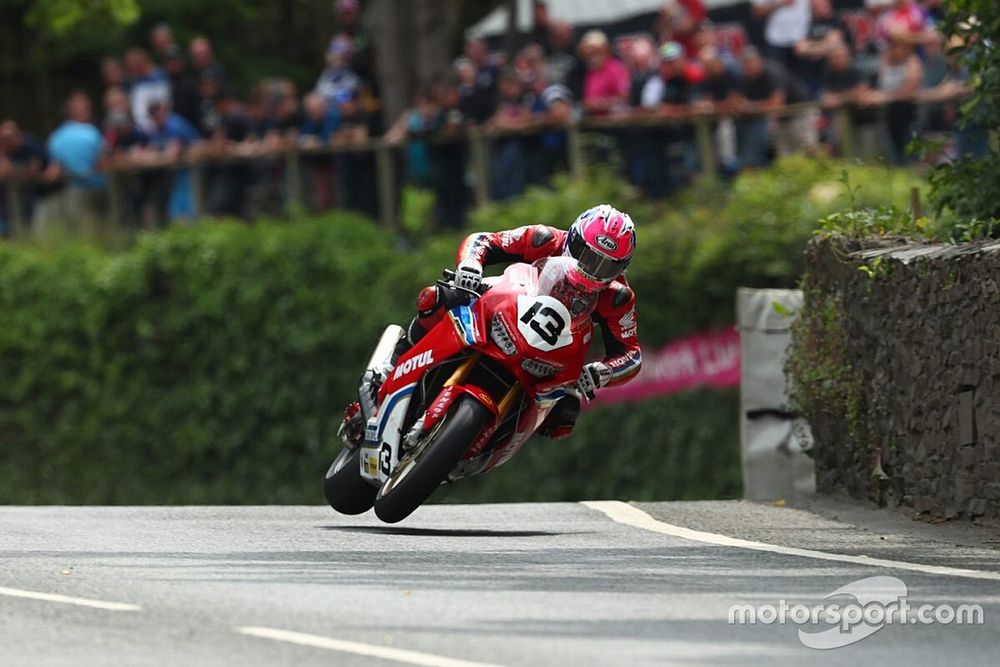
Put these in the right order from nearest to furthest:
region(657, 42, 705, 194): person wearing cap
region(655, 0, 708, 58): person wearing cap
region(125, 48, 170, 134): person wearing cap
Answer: region(657, 42, 705, 194): person wearing cap < region(655, 0, 708, 58): person wearing cap < region(125, 48, 170, 134): person wearing cap

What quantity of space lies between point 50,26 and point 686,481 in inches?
411

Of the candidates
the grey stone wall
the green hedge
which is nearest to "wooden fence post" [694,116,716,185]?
the green hedge

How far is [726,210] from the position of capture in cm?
1912

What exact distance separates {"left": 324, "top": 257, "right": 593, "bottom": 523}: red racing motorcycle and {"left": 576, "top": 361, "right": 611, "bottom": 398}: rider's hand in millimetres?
43

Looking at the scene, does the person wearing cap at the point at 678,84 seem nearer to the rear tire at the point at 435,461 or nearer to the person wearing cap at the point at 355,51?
the person wearing cap at the point at 355,51

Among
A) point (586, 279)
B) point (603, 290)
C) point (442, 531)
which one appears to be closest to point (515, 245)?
point (603, 290)

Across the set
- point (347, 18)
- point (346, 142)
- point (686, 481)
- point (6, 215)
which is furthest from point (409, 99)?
point (686, 481)

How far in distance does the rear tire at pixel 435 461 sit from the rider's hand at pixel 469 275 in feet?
2.21

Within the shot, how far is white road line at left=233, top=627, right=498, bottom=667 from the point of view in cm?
677

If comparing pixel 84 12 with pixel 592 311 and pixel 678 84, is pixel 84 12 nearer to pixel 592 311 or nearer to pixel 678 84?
pixel 678 84

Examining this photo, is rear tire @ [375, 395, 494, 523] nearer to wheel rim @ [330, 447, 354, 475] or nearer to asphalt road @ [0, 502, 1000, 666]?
asphalt road @ [0, 502, 1000, 666]

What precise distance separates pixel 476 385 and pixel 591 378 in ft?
2.04

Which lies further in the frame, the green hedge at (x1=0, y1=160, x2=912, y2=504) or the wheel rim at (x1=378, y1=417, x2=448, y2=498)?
the green hedge at (x1=0, y1=160, x2=912, y2=504)

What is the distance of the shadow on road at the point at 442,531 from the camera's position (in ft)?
36.6
